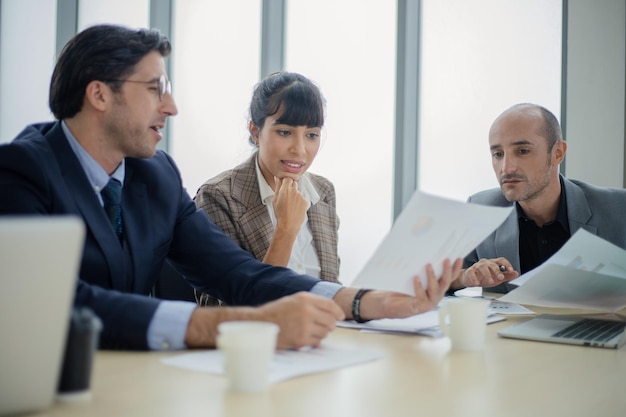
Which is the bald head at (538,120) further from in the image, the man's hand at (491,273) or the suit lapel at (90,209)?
the suit lapel at (90,209)

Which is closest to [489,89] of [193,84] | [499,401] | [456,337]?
[193,84]

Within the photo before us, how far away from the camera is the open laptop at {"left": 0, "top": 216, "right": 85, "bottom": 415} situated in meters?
0.69

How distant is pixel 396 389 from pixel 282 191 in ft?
4.65

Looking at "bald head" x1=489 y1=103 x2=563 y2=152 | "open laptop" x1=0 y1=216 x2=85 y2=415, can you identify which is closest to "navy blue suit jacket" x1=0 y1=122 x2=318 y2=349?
"open laptop" x1=0 y1=216 x2=85 y2=415

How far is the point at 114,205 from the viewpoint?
1.57 m

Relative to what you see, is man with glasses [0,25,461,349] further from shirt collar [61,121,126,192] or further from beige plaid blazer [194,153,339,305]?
beige plaid blazer [194,153,339,305]

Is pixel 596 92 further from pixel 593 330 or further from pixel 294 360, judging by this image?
pixel 294 360

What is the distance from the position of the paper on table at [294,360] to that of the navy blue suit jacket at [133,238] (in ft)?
0.39

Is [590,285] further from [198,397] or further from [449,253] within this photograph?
[198,397]

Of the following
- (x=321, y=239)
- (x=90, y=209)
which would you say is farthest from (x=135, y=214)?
(x=321, y=239)

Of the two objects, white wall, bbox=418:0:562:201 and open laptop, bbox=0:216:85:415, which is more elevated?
white wall, bbox=418:0:562:201

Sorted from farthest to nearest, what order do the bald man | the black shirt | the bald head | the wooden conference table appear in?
the bald head, the black shirt, the bald man, the wooden conference table

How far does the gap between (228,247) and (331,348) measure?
61 cm

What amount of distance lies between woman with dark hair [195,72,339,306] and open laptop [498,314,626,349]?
0.89 m
